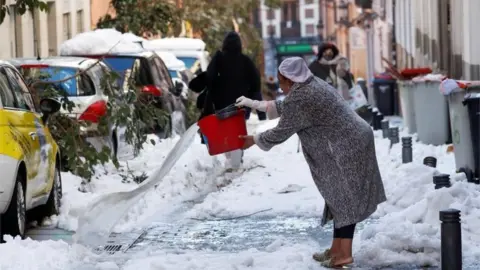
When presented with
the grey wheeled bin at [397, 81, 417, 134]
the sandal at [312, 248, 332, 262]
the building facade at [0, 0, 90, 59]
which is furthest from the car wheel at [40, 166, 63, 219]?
the grey wheeled bin at [397, 81, 417, 134]

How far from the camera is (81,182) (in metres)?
16.0

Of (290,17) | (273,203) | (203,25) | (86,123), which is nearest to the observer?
(273,203)

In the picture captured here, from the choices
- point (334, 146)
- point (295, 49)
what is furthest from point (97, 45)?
point (295, 49)

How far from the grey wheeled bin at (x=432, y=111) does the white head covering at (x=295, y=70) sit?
37.9ft

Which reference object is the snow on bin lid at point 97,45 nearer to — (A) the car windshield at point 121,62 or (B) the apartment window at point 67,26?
(A) the car windshield at point 121,62

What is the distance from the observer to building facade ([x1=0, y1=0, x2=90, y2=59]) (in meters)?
26.7

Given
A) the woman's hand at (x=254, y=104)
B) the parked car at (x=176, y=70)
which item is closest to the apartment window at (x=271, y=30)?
the parked car at (x=176, y=70)

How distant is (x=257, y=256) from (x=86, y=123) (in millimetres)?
6648

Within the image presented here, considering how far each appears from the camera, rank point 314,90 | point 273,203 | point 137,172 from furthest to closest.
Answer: point 137,172
point 273,203
point 314,90

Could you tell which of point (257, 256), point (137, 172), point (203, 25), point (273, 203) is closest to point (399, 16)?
point (203, 25)

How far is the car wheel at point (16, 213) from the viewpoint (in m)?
11.6

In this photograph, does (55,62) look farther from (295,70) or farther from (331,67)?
(295,70)

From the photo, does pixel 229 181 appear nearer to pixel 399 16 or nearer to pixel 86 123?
pixel 86 123

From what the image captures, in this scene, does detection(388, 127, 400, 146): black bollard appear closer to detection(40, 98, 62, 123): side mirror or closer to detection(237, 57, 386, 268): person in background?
detection(40, 98, 62, 123): side mirror
